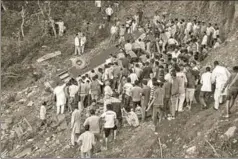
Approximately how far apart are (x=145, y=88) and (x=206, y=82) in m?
1.71

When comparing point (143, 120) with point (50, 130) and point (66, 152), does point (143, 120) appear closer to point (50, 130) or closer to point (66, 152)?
point (66, 152)

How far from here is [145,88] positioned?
663 inches

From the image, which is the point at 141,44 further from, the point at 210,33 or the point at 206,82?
the point at 206,82

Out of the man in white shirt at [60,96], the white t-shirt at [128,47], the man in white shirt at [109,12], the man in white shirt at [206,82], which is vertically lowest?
the man in white shirt at [60,96]

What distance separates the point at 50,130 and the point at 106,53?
5.64m

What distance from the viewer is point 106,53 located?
25.1m

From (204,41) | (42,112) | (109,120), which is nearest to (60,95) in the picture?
(42,112)

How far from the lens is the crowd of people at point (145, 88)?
16.3 m

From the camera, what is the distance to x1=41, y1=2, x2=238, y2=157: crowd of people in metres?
16.3

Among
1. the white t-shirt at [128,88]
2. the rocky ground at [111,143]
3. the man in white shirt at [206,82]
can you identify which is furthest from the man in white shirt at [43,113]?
the man in white shirt at [206,82]

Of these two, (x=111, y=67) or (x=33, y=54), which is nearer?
(x=111, y=67)

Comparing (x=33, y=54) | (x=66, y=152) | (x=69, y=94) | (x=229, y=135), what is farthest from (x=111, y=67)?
(x=33, y=54)

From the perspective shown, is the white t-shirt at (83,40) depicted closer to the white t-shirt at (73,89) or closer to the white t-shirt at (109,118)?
the white t-shirt at (73,89)

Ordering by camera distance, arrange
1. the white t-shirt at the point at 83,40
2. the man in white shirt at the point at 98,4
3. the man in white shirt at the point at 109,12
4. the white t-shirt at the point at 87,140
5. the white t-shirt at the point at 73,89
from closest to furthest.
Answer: the white t-shirt at the point at 87,140
the white t-shirt at the point at 73,89
the white t-shirt at the point at 83,40
the man in white shirt at the point at 109,12
the man in white shirt at the point at 98,4
